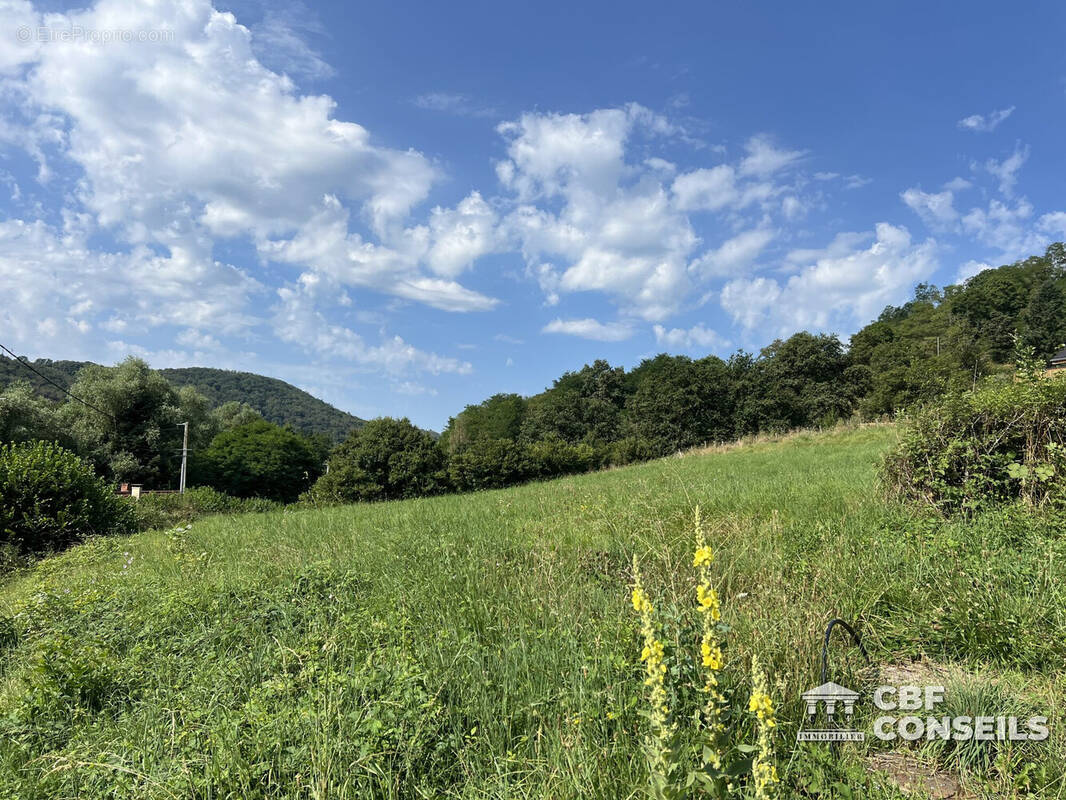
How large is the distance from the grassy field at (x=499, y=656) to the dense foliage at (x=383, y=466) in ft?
58.6

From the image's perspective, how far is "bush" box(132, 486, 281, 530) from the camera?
51.3ft

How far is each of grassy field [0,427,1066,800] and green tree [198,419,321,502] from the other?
2000 inches

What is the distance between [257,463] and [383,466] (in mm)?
39059

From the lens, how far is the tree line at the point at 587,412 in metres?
25.2

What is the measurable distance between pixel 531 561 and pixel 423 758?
7.60ft

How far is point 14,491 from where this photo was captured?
11492 mm

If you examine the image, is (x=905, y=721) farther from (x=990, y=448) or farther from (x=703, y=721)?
(x=990, y=448)

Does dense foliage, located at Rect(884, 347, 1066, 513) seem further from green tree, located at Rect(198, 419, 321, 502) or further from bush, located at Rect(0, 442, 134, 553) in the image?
green tree, located at Rect(198, 419, 321, 502)

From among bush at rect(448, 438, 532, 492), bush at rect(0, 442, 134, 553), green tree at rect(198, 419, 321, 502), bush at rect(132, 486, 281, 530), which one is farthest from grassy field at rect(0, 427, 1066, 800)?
green tree at rect(198, 419, 321, 502)

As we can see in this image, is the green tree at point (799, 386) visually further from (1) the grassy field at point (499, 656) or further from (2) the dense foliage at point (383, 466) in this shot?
(1) the grassy field at point (499, 656)

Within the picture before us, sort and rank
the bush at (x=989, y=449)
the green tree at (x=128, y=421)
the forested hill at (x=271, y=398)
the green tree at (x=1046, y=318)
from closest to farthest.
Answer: the bush at (x=989, y=449) < the green tree at (x=128, y=421) < the green tree at (x=1046, y=318) < the forested hill at (x=271, y=398)

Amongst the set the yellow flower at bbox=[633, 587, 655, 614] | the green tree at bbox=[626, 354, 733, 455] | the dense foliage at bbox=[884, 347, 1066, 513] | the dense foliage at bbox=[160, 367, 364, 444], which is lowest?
the yellow flower at bbox=[633, 587, 655, 614]

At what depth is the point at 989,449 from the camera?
499 cm

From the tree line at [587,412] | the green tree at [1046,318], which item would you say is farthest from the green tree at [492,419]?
the green tree at [1046,318]
